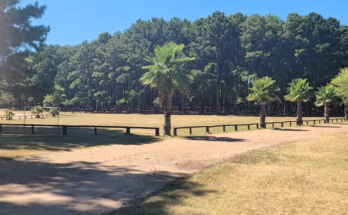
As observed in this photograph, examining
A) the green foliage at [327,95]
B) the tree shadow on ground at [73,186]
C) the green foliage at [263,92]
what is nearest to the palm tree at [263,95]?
the green foliage at [263,92]

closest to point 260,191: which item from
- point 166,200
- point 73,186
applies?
point 166,200

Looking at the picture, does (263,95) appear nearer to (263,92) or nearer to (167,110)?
(263,92)

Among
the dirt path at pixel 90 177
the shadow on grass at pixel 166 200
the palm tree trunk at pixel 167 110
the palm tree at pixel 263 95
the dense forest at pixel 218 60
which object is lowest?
→ the dirt path at pixel 90 177

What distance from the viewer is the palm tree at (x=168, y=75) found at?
20375mm

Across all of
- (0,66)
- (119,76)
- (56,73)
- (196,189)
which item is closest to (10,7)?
(0,66)

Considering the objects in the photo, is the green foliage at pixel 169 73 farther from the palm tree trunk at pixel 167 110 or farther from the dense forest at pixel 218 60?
the dense forest at pixel 218 60

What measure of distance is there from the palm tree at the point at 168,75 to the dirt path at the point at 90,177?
7.56 m

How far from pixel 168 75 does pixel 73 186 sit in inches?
559

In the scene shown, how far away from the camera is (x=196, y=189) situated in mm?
6961

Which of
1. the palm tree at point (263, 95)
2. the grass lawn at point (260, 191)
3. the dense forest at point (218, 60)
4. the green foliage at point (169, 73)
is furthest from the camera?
the dense forest at point (218, 60)

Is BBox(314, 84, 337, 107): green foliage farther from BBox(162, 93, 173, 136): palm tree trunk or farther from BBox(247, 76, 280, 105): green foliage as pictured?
BBox(162, 93, 173, 136): palm tree trunk

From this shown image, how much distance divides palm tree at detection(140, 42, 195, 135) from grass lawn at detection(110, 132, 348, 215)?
420 inches

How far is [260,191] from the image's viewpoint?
6680 mm

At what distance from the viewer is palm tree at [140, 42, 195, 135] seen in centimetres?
2038
